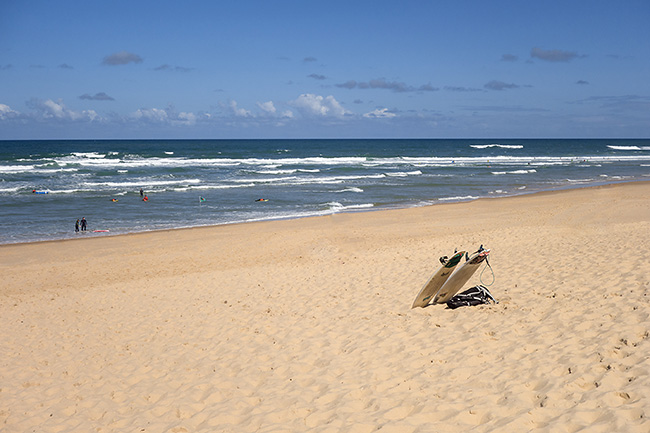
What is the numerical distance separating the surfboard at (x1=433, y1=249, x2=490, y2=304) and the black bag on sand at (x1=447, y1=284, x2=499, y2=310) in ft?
0.39

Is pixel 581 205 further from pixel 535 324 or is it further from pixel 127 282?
pixel 127 282

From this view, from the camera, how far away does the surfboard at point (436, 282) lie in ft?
Result: 25.1

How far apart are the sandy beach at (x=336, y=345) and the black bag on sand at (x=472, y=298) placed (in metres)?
0.19

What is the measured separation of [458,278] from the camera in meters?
7.83

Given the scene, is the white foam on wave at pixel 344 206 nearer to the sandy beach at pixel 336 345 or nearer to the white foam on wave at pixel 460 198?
the white foam on wave at pixel 460 198

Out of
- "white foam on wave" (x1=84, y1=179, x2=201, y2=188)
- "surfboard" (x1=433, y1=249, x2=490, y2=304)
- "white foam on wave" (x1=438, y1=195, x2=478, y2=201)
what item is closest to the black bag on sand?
"surfboard" (x1=433, y1=249, x2=490, y2=304)

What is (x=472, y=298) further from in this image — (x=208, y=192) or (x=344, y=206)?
(x=208, y=192)

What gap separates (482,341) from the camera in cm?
638

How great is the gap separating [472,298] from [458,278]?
17.9 inches

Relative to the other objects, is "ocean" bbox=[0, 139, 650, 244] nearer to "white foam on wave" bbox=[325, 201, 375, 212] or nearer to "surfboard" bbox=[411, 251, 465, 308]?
"white foam on wave" bbox=[325, 201, 375, 212]

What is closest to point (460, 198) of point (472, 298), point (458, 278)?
point (472, 298)

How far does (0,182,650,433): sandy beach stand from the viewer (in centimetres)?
485

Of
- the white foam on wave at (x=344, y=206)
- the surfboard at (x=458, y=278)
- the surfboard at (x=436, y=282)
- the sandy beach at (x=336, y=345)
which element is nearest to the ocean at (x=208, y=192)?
the white foam on wave at (x=344, y=206)

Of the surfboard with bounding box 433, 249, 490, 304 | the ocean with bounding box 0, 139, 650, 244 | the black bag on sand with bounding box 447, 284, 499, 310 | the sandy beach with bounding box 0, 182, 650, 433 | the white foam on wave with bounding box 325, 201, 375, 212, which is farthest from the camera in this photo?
the white foam on wave with bounding box 325, 201, 375, 212
